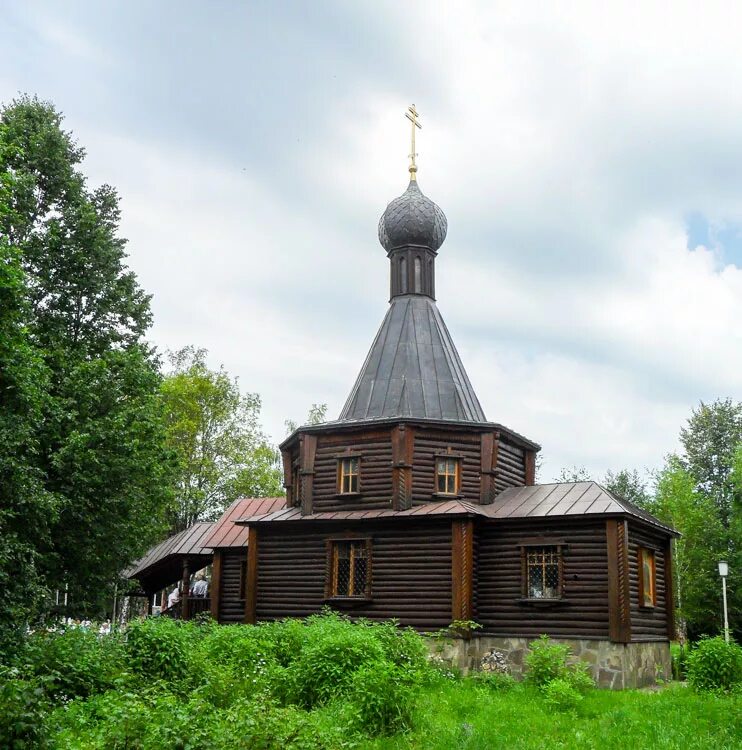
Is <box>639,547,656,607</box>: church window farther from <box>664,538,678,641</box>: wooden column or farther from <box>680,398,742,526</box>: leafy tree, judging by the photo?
<box>680,398,742,526</box>: leafy tree

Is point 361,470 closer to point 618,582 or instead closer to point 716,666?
point 618,582

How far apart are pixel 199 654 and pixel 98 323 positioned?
9633mm

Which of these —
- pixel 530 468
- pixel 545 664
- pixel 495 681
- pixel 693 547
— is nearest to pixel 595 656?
pixel 545 664

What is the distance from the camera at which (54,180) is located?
66.6ft

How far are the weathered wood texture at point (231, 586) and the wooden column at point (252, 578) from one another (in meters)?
1.71

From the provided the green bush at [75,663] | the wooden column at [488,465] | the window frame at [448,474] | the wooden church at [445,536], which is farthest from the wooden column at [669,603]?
the green bush at [75,663]

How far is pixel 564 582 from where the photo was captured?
17625 millimetres

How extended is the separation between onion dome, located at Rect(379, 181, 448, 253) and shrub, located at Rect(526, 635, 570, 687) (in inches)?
447

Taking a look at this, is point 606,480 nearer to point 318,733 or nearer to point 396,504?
point 396,504

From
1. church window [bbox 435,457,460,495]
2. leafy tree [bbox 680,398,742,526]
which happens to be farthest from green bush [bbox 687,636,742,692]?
leafy tree [bbox 680,398,742,526]

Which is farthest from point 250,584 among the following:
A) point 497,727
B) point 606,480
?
point 606,480

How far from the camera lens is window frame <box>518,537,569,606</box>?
57.7 ft

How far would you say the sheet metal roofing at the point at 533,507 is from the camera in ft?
58.4

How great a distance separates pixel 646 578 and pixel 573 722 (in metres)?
7.04
